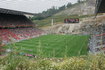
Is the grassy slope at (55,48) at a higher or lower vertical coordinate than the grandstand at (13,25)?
lower

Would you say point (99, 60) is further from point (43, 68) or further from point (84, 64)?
point (43, 68)

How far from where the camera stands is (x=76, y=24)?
2402 inches

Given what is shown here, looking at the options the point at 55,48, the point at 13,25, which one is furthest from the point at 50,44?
the point at 13,25

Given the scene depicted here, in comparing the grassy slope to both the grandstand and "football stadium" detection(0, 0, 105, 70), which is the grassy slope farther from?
the grandstand

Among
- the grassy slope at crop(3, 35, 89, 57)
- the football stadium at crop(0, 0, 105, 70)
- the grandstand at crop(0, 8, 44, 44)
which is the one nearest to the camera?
the football stadium at crop(0, 0, 105, 70)

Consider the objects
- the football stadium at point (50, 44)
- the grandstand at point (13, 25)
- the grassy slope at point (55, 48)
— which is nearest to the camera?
the football stadium at point (50, 44)

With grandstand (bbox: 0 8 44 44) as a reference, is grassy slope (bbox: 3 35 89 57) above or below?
below

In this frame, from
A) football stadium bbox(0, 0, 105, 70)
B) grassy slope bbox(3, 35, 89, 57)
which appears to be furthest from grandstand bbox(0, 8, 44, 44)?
grassy slope bbox(3, 35, 89, 57)

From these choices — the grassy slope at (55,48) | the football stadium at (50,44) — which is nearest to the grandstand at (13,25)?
the football stadium at (50,44)

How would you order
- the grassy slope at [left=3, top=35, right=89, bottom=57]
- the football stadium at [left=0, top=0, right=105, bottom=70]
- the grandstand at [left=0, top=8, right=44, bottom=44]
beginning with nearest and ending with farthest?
the football stadium at [left=0, top=0, right=105, bottom=70], the grassy slope at [left=3, top=35, right=89, bottom=57], the grandstand at [left=0, top=8, right=44, bottom=44]

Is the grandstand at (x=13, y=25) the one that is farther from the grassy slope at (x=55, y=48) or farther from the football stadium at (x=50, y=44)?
the grassy slope at (x=55, y=48)

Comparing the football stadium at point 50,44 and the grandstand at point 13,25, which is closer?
the football stadium at point 50,44

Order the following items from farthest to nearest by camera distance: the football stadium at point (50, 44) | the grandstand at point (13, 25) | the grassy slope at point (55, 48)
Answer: the grandstand at point (13, 25) < the grassy slope at point (55, 48) < the football stadium at point (50, 44)

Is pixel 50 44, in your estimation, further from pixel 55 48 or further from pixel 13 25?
pixel 13 25
